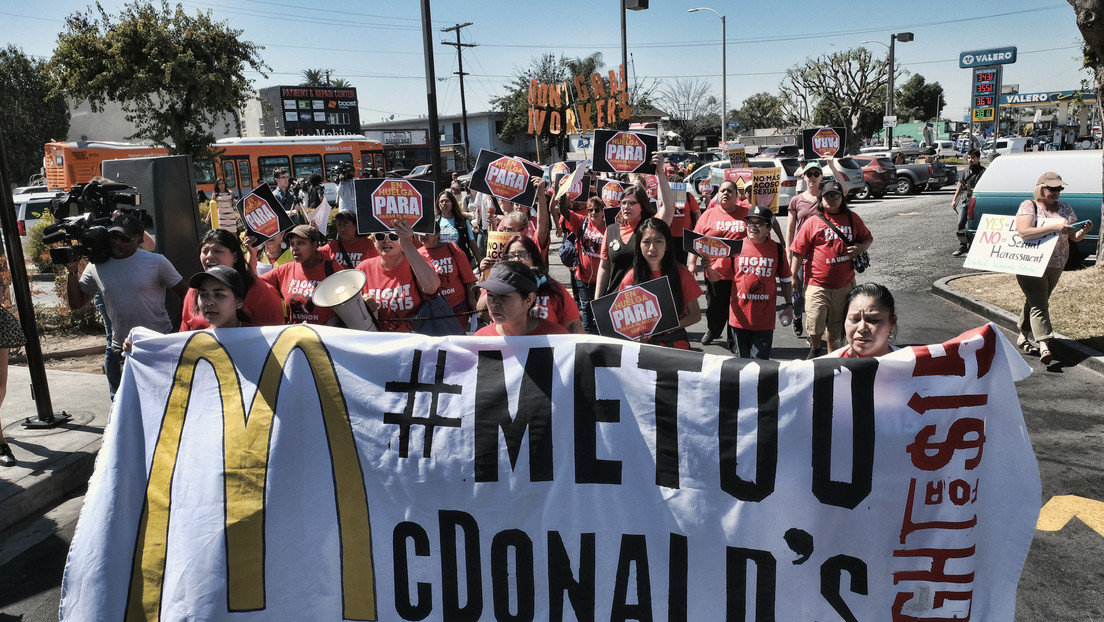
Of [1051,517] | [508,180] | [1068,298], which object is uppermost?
[508,180]

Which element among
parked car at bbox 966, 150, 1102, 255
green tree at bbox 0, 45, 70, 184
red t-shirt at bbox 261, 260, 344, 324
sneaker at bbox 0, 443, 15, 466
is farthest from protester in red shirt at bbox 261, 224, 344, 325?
green tree at bbox 0, 45, 70, 184

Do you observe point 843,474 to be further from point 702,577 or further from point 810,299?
point 810,299

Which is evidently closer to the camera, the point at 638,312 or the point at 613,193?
the point at 638,312

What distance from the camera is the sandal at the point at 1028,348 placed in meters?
7.68

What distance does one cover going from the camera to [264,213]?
6.47 m

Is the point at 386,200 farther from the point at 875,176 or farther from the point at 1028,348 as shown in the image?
the point at 875,176

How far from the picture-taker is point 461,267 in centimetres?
591

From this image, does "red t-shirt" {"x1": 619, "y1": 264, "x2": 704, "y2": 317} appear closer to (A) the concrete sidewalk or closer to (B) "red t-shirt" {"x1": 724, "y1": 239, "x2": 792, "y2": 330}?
(B) "red t-shirt" {"x1": 724, "y1": 239, "x2": 792, "y2": 330}

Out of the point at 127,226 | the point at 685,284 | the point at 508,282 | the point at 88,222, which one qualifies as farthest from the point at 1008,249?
the point at 88,222

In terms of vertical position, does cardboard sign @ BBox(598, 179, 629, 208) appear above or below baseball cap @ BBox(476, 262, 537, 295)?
above

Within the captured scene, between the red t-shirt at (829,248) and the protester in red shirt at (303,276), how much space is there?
4.01 metres

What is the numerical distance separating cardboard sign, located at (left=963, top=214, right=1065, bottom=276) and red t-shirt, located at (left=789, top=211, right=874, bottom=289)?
1811mm

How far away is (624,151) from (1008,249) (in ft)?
12.8

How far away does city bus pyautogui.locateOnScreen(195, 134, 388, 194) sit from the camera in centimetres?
2616
